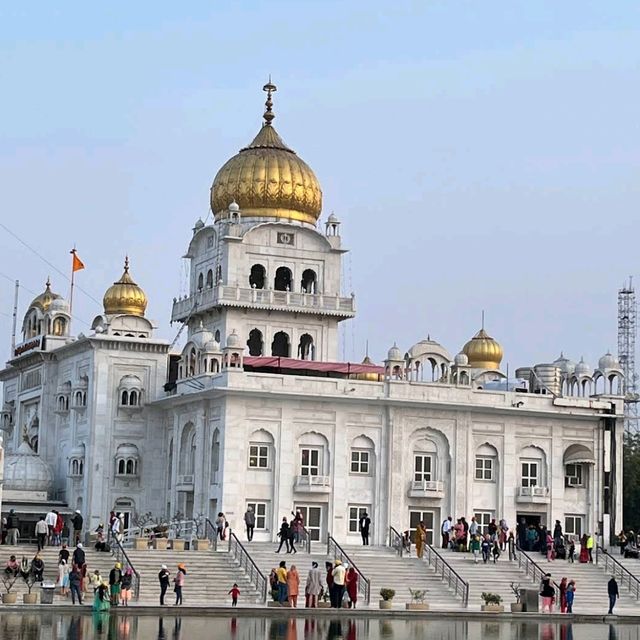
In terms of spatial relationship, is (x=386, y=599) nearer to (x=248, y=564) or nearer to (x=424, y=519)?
(x=248, y=564)

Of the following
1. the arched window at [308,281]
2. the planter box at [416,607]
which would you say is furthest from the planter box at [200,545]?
the arched window at [308,281]

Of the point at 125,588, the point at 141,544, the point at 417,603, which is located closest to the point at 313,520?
the point at 141,544

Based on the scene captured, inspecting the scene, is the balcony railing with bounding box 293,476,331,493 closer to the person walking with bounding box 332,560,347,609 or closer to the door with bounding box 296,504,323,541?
the door with bounding box 296,504,323,541

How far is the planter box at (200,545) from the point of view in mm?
55562

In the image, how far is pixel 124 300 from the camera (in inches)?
2859

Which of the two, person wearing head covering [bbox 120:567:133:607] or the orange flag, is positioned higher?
the orange flag

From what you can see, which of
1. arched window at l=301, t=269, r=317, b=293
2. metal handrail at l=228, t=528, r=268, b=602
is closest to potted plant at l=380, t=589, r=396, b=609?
metal handrail at l=228, t=528, r=268, b=602

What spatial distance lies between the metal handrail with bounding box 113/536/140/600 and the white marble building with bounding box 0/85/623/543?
29.6ft

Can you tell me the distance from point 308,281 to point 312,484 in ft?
46.8

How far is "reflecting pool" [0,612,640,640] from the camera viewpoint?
33625 millimetres

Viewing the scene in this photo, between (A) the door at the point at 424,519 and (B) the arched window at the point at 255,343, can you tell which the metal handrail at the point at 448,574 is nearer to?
(A) the door at the point at 424,519

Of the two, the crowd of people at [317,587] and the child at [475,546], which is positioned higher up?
the child at [475,546]

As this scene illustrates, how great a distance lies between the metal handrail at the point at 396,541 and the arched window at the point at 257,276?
49.5 feet

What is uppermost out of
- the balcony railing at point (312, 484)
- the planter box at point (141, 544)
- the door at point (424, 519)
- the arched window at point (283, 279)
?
the arched window at point (283, 279)
